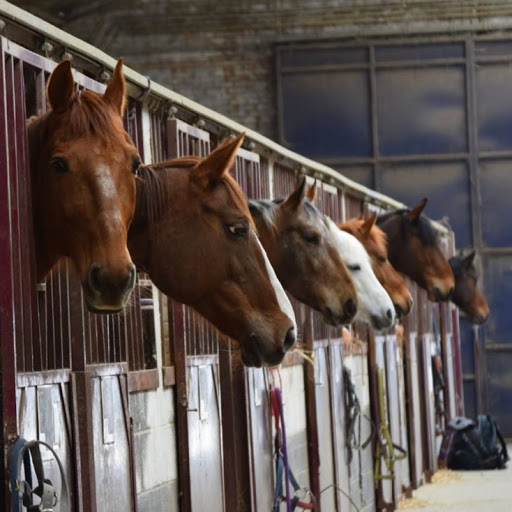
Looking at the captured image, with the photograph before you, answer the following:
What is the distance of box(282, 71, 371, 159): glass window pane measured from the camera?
592 inches

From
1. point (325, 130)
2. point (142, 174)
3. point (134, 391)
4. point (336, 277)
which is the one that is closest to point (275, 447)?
point (336, 277)

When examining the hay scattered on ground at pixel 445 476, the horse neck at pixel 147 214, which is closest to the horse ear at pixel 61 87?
the horse neck at pixel 147 214

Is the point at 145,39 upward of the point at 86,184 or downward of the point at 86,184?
upward

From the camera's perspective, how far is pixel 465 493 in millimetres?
10016

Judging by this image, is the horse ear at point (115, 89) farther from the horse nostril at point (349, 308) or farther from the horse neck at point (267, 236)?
the horse nostril at point (349, 308)

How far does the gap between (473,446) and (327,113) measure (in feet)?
14.8

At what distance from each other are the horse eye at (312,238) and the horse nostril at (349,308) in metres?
0.26

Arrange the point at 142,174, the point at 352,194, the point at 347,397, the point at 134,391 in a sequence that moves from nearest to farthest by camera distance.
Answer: the point at 142,174 < the point at 134,391 < the point at 347,397 < the point at 352,194

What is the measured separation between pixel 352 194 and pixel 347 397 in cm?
167

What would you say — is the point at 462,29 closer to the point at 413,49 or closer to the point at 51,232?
the point at 413,49

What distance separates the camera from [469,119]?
1504cm

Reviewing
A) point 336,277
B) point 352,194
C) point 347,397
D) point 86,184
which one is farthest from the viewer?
point 352,194

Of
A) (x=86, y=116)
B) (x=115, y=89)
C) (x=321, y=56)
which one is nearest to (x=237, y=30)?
(x=321, y=56)

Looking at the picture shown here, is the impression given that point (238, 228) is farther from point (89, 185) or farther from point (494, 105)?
point (494, 105)
